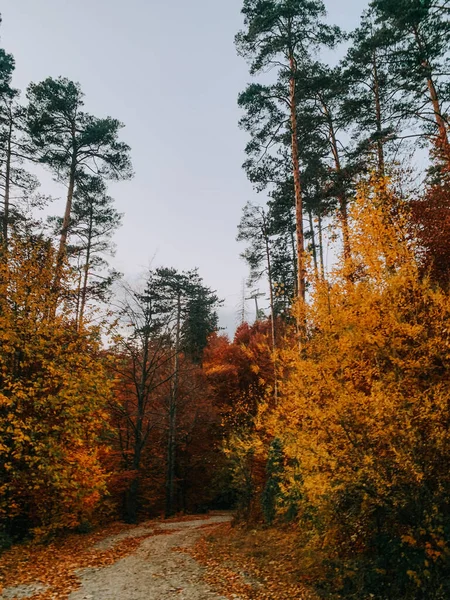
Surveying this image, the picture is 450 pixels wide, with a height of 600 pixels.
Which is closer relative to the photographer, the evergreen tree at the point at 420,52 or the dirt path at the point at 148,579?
the dirt path at the point at 148,579

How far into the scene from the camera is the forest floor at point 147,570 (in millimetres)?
5688

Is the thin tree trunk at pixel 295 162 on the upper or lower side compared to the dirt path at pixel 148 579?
upper

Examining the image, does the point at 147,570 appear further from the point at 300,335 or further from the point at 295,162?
the point at 295,162

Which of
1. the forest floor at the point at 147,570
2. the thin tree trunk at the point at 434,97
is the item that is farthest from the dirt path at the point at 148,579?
the thin tree trunk at the point at 434,97

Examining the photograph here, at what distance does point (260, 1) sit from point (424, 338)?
11883mm

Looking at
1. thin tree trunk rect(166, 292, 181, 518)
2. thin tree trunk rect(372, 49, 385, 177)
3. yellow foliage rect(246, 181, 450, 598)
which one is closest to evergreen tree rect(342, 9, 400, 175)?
thin tree trunk rect(372, 49, 385, 177)

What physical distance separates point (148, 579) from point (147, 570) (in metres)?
0.63

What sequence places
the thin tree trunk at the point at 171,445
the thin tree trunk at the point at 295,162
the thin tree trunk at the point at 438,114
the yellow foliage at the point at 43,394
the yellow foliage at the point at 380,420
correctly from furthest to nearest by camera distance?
the thin tree trunk at the point at 171,445 → the thin tree trunk at the point at 295,162 → the thin tree trunk at the point at 438,114 → the yellow foliage at the point at 43,394 → the yellow foliage at the point at 380,420

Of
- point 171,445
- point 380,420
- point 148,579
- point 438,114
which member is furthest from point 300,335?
point 171,445

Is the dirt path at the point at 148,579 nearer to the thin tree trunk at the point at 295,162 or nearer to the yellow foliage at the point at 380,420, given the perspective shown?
the yellow foliage at the point at 380,420

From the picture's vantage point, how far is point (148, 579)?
21.3 ft

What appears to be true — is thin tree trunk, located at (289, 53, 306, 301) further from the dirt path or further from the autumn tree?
the dirt path

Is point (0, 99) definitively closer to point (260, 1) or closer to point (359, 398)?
point (260, 1)

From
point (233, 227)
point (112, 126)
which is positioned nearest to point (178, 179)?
point (233, 227)
